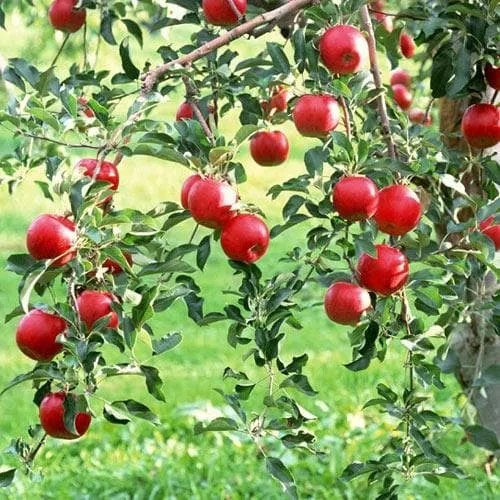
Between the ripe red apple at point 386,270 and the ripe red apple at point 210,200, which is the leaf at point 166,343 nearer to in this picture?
the ripe red apple at point 210,200

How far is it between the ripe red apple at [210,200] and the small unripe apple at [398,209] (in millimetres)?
199

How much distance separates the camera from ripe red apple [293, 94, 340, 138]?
1397mm

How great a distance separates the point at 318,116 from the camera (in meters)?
1.40

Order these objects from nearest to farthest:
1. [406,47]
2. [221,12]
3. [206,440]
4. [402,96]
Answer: [221,12], [406,47], [402,96], [206,440]

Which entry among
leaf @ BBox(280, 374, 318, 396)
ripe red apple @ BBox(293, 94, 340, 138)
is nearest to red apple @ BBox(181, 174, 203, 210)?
ripe red apple @ BBox(293, 94, 340, 138)

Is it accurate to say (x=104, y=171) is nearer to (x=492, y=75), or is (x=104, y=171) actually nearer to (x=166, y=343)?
(x=166, y=343)

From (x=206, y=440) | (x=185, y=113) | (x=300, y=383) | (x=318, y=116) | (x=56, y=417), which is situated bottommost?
(x=206, y=440)

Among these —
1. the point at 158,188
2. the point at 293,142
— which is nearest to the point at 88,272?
the point at 158,188

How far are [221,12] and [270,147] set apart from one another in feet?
0.89

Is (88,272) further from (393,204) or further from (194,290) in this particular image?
(393,204)

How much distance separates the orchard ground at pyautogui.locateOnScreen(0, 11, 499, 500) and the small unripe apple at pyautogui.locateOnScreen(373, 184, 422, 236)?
1.29 feet

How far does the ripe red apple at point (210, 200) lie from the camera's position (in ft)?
4.15

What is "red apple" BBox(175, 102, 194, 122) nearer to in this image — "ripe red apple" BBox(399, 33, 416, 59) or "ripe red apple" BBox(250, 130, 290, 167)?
"ripe red apple" BBox(250, 130, 290, 167)

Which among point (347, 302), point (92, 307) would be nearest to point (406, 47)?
point (347, 302)
